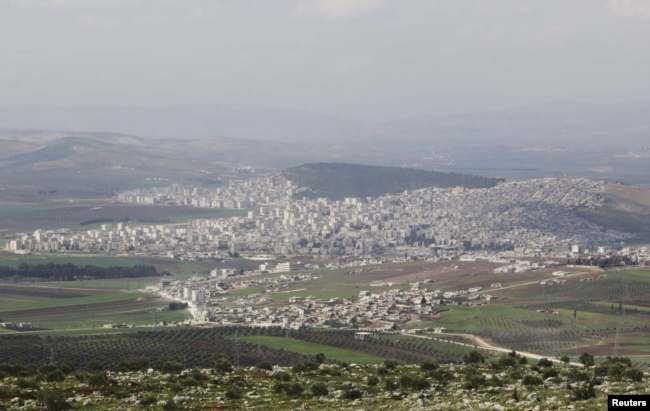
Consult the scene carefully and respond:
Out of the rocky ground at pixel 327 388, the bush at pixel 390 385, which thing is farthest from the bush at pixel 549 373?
the bush at pixel 390 385

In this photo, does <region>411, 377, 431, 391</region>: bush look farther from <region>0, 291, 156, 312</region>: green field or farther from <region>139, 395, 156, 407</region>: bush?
<region>0, 291, 156, 312</region>: green field

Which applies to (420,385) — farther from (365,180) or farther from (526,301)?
(365,180)

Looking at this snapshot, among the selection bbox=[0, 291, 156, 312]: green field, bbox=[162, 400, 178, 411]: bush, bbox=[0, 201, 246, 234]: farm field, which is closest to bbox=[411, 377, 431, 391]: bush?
bbox=[162, 400, 178, 411]: bush

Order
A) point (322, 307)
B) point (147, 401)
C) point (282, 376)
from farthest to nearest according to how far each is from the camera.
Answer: point (322, 307)
point (282, 376)
point (147, 401)

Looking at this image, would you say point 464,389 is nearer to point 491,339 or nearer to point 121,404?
point 121,404

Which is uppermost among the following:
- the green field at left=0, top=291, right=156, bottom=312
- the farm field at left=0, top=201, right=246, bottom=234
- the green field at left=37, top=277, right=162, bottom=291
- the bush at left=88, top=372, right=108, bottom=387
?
the bush at left=88, top=372, right=108, bottom=387

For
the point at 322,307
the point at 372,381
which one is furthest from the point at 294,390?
the point at 322,307
